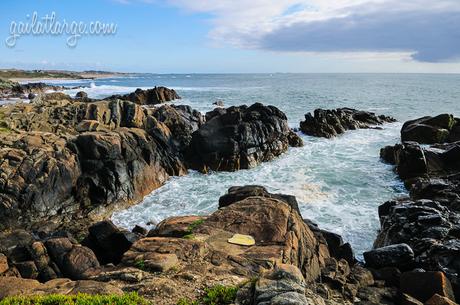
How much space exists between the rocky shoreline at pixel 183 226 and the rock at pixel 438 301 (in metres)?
0.03

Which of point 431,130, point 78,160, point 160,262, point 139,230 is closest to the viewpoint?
point 160,262

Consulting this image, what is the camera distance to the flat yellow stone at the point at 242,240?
1030 centimetres

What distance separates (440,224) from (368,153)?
819 inches

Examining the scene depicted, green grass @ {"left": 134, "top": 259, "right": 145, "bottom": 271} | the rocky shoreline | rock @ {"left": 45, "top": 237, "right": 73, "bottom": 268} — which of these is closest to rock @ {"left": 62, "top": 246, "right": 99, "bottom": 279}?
the rocky shoreline

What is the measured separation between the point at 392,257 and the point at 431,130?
26.9m

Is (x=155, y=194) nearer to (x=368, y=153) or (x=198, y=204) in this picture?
(x=198, y=204)

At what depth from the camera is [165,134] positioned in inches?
1150

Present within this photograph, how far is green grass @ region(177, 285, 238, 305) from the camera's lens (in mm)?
6918

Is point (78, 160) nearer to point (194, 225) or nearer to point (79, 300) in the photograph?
point (194, 225)

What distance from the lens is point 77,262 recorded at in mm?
11672

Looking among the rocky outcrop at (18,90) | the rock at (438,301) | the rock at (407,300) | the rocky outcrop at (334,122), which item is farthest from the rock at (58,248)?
the rocky outcrop at (18,90)

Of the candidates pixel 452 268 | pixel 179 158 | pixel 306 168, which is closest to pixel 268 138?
pixel 306 168

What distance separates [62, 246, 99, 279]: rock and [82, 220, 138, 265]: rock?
175 cm

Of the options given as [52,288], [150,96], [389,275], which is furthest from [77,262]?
[150,96]
